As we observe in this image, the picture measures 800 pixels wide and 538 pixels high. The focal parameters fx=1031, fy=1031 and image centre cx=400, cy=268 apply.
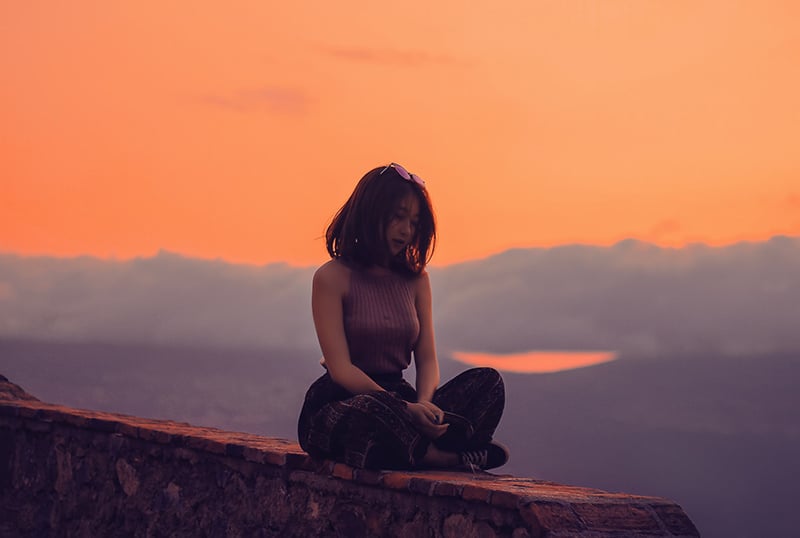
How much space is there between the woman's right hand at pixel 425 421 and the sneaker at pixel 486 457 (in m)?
0.28

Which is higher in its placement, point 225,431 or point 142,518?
point 225,431

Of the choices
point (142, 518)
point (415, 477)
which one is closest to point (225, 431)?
point (142, 518)

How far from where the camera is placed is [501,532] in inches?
132

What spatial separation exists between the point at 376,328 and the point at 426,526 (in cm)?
84

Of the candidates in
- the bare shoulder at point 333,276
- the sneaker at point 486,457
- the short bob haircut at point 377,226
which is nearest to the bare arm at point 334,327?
the bare shoulder at point 333,276

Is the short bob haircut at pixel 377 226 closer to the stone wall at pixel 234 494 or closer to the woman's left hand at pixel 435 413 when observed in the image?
the woman's left hand at pixel 435 413

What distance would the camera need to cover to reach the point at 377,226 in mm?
4129

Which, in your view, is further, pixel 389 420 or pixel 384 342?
pixel 384 342

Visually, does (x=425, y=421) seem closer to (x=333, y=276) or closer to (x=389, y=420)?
(x=389, y=420)

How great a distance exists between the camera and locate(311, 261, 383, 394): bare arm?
13.1 feet

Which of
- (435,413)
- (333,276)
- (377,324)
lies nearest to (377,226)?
(333,276)

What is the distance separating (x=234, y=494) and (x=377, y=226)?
1.51m

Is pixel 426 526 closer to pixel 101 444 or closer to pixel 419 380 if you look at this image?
pixel 419 380

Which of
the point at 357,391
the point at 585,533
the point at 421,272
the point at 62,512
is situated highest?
the point at 421,272
